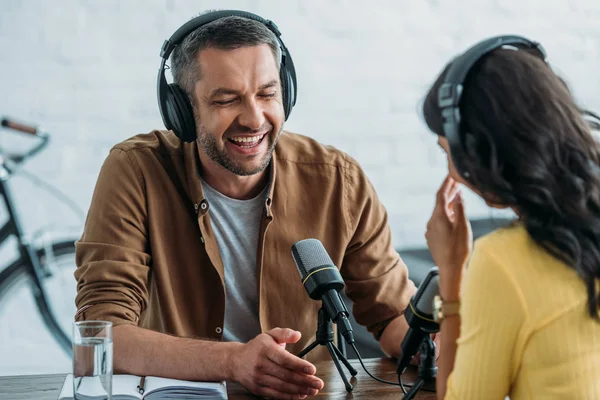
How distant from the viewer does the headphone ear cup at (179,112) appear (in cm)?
165

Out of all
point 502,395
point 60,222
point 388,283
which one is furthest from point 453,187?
point 60,222

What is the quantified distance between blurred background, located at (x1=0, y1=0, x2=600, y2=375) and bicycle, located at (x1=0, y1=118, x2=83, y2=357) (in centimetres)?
3

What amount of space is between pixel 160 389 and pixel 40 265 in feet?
5.86

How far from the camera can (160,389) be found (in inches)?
50.7

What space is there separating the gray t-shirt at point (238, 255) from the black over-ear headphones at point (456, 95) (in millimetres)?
797

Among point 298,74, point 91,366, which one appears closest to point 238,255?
point 91,366

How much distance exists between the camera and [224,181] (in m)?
1.74

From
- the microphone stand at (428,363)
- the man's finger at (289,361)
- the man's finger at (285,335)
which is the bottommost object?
the man's finger at (289,361)

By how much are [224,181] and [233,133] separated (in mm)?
126

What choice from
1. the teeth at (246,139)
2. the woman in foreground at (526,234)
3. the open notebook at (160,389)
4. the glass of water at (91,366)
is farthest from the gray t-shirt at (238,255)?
the woman in foreground at (526,234)

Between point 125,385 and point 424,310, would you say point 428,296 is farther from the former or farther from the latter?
point 125,385

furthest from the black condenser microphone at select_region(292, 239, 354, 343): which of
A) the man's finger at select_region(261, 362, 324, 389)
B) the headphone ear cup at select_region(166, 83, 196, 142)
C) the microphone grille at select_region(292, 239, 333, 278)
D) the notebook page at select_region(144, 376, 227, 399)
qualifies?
the headphone ear cup at select_region(166, 83, 196, 142)

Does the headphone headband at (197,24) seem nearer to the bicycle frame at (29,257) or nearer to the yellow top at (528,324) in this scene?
the yellow top at (528,324)

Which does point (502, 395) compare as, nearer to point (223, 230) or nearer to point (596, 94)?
point (223, 230)
